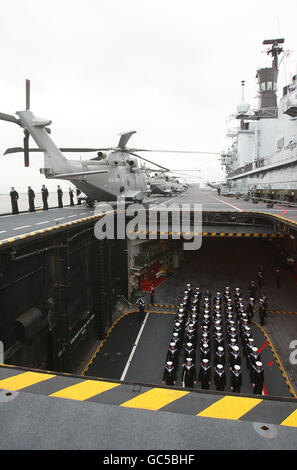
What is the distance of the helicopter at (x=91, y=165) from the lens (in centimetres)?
1321

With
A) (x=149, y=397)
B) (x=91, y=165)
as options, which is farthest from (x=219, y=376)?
(x=91, y=165)

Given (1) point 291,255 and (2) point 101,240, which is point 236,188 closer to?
(1) point 291,255

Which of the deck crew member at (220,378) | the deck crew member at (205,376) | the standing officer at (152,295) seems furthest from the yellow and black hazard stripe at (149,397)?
the standing officer at (152,295)

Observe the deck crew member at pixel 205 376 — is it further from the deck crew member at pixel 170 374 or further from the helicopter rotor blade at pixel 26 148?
the helicopter rotor blade at pixel 26 148

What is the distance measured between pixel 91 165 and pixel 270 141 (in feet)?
125

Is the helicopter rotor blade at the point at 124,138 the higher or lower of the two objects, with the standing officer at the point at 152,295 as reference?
higher

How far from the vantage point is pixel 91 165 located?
1526 centimetres

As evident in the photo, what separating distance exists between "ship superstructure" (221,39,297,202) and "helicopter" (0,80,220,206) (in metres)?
12.4

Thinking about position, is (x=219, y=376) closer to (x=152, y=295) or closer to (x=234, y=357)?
(x=234, y=357)

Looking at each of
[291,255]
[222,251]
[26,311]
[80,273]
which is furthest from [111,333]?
[222,251]

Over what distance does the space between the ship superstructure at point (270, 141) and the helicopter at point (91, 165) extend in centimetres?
1241

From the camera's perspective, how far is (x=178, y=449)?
1661mm

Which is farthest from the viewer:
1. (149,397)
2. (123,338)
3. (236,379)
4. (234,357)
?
(123,338)
